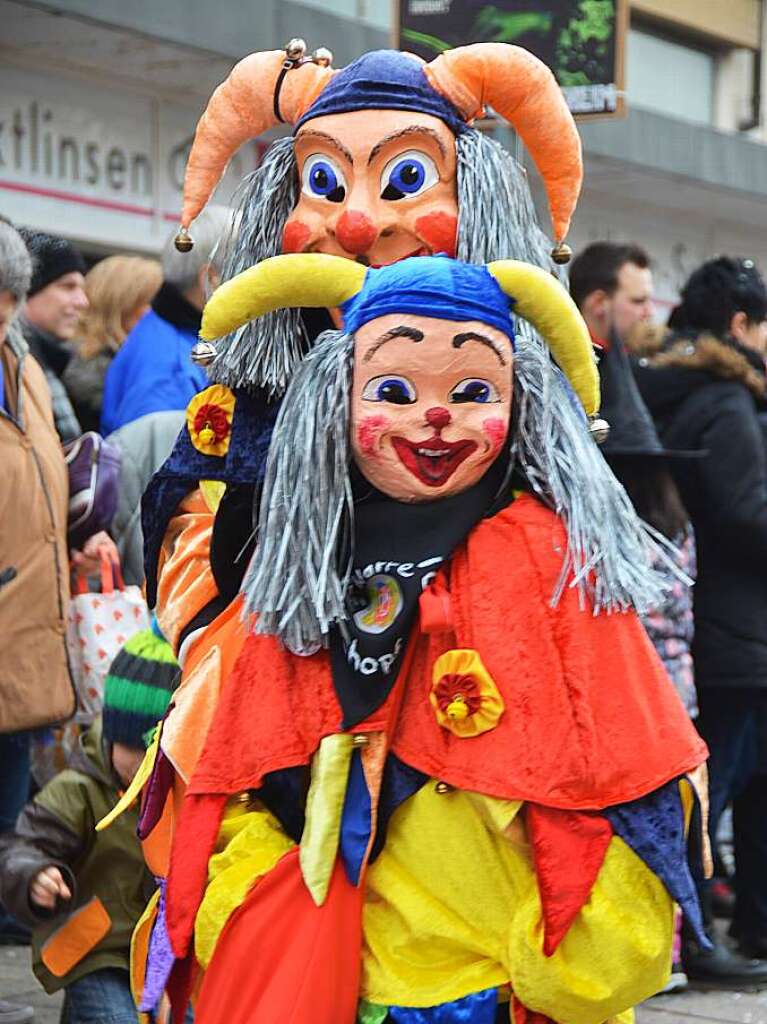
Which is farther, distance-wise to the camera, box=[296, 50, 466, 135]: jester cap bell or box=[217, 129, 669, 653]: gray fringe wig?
box=[296, 50, 466, 135]: jester cap bell

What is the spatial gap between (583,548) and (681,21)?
459 inches

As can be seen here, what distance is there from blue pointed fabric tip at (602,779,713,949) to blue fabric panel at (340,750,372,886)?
32 cm

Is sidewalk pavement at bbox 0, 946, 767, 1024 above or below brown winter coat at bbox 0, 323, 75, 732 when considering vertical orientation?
below

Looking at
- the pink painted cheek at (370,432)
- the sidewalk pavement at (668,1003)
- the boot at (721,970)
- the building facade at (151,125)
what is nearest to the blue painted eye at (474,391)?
the pink painted cheek at (370,432)

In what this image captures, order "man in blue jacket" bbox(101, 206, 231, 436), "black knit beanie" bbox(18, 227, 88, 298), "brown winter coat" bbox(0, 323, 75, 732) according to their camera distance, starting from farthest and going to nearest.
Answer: "black knit beanie" bbox(18, 227, 88, 298), "man in blue jacket" bbox(101, 206, 231, 436), "brown winter coat" bbox(0, 323, 75, 732)

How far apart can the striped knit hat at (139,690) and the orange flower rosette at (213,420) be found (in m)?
0.85

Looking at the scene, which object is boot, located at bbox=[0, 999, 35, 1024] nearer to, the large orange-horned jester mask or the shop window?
the large orange-horned jester mask

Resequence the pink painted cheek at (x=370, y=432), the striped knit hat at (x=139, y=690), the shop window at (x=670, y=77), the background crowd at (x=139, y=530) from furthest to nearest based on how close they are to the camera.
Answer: the shop window at (x=670, y=77), the background crowd at (x=139, y=530), the striped knit hat at (x=139, y=690), the pink painted cheek at (x=370, y=432)

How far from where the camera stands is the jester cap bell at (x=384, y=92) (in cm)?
286

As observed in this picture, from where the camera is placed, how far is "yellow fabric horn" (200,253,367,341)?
2.48 meters

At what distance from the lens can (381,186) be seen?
2840 millimetres

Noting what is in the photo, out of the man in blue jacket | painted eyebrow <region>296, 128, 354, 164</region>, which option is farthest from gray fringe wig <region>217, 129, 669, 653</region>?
the man in blue jacket

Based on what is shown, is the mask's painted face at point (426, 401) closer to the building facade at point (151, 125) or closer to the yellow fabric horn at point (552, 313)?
the yellow fabric horn at point (552, 313)

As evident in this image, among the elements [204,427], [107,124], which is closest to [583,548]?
[204,427]
